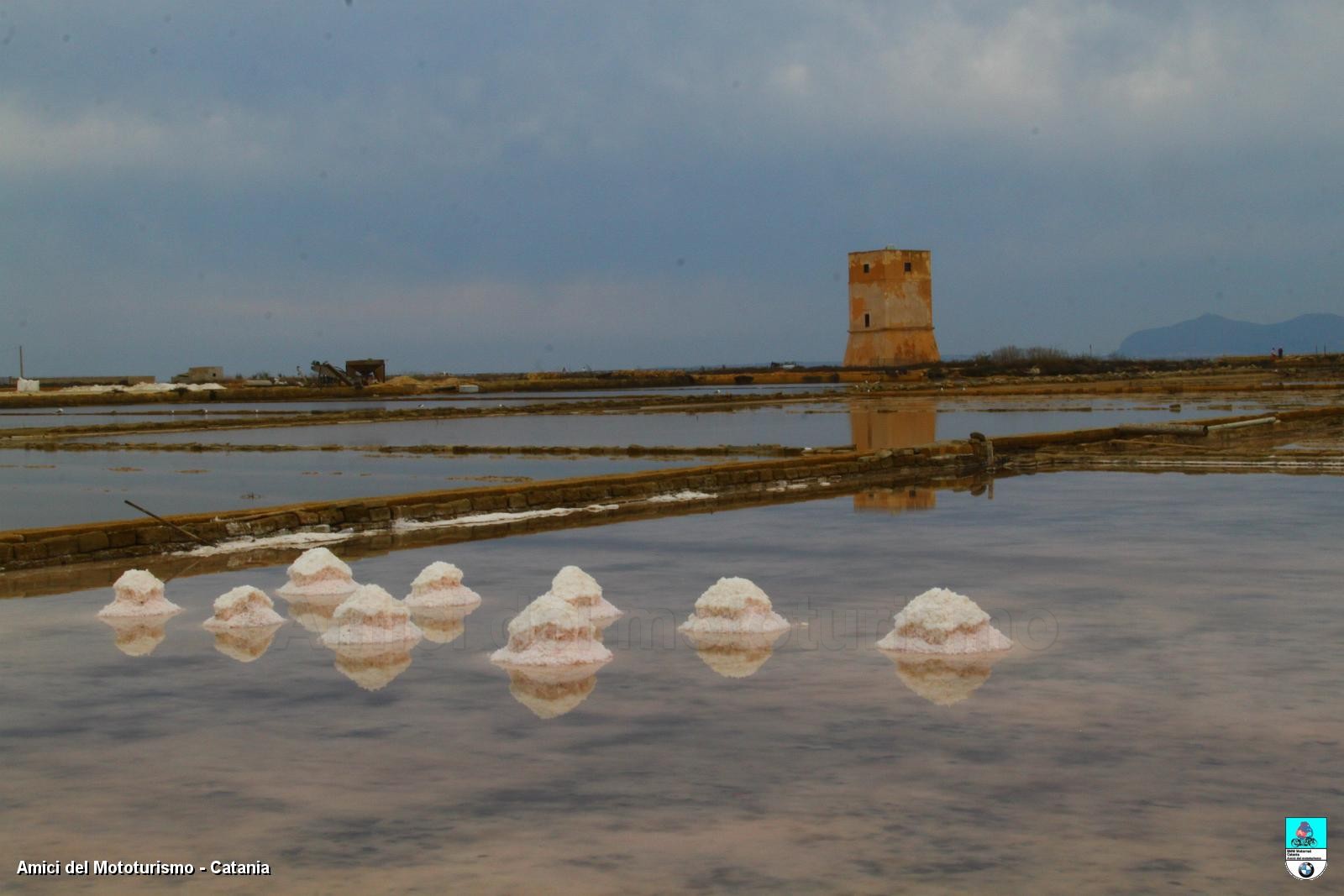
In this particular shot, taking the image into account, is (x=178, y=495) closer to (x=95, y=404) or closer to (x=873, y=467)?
(x=873, y=467)

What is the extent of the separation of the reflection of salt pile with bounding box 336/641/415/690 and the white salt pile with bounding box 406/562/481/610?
95cm


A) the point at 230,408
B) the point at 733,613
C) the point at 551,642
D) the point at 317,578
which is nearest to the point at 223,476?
the point at 317,578

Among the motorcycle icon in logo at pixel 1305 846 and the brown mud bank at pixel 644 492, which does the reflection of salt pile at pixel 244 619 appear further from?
the motorcycle icon in logo at pixel 1305 846

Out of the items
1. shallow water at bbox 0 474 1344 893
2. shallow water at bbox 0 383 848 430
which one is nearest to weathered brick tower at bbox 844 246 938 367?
shallow water at bbox 0 383 848 430

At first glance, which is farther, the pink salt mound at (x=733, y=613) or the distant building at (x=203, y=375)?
the distant building at (x=203, y=375)

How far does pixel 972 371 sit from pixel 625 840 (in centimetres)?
6653

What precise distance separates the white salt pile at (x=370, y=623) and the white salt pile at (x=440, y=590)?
0.72 metres

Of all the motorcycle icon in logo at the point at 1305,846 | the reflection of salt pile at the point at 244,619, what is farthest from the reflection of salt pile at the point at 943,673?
the reflection of salt pile at the point at 244,619

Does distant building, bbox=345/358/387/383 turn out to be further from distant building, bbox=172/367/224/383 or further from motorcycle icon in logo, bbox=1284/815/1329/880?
motorcycle icon in logo, bbox=1284/815/1329/880

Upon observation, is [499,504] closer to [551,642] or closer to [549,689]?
[551,642]

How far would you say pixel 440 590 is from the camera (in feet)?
25.3

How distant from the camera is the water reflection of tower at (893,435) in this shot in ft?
42.9

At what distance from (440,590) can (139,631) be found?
1.56 m

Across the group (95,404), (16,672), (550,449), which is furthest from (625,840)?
(95,404)
